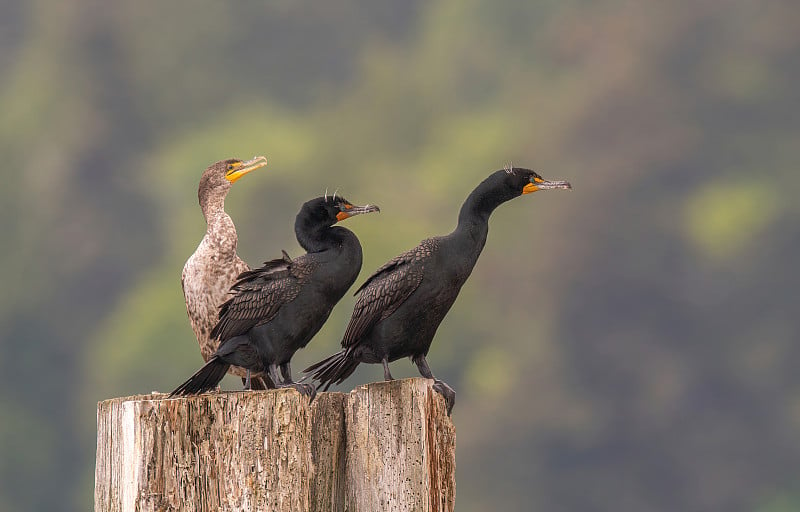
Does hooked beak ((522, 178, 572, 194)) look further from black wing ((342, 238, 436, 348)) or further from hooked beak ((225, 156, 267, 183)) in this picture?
hooked beak ((225, 156, 267, 183))

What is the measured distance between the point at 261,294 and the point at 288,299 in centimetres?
14

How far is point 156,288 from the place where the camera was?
57156 mm

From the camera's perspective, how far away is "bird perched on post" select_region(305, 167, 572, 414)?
7.60 meters

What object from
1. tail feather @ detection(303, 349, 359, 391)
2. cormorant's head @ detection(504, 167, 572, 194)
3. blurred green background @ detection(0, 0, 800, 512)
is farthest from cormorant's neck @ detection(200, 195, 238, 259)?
blurred green background @ detection(0, 0, 800, 512)

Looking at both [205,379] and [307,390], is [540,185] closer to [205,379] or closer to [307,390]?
[307,390]

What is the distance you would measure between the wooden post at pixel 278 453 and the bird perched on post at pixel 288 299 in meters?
0.33

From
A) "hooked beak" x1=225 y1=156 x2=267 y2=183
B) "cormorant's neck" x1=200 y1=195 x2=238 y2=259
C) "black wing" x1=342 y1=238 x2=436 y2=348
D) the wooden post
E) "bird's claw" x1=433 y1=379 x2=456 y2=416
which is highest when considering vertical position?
"hooked beak" x1=225 y1=156 x2=267 y2=183

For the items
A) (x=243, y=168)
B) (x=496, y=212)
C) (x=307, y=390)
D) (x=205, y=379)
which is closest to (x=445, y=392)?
(x=307, y=390)

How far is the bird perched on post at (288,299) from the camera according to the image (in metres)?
7.64

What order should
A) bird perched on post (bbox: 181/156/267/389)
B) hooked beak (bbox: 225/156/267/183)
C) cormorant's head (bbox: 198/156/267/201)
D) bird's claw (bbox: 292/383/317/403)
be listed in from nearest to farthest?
1. bird's claw (bbox: 292/383/317/403)
2. bird perched on post (bbox: 181/156/267/389)
3. hooked beak (bbox: 225/156/267/183)
4. cormorant's head (bbox: 198/156/267/201)

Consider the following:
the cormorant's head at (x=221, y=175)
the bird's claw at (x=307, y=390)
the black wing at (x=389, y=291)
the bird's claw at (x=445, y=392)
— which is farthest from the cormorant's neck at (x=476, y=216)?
the cormorant's head at (x=221, y=175)

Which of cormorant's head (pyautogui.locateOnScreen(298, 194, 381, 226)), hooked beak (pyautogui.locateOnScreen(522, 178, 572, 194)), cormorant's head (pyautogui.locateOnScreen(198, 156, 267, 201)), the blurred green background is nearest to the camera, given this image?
hooked beak (pyautogui.locateOnScreen(522, 178, 572, 194))

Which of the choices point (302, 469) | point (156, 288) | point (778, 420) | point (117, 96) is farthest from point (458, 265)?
point (117, 96)

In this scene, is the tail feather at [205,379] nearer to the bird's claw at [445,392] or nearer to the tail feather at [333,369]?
the tail feather at [333,369]
